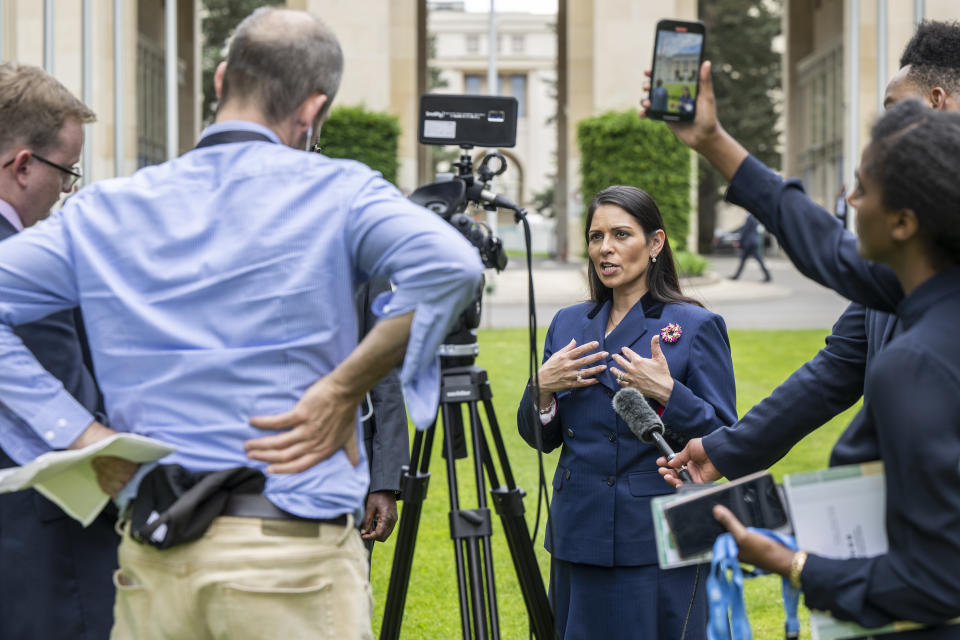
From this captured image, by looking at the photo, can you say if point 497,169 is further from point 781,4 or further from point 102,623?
point 781,4

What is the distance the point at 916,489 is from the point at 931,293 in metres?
0.40

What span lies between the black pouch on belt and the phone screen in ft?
3.86

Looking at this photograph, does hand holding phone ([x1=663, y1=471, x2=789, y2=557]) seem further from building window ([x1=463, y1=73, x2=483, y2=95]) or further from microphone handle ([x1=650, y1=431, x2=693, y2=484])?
building window ([x1=463, y1=73, x2=483, y2=95])

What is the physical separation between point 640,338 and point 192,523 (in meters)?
2.14

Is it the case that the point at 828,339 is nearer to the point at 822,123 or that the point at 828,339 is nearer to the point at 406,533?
the point at 406,533

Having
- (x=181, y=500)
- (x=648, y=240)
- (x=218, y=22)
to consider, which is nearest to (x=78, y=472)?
(x=181, y=500)

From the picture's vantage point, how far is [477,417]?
3.21 meters

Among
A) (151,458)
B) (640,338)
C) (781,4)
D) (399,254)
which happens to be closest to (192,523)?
(151,458)

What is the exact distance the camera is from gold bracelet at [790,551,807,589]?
2268mm

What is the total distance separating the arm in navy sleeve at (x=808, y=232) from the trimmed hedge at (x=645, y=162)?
24.0 meters

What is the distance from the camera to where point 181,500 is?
2.26 meters

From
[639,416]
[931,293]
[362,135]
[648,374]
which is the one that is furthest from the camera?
[362,135]

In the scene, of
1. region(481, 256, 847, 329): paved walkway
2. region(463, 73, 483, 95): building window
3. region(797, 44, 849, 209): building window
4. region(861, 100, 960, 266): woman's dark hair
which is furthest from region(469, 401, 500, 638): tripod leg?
region(463, 73, 483, 95): building window

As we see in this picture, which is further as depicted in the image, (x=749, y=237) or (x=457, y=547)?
(x=749, y=237)
